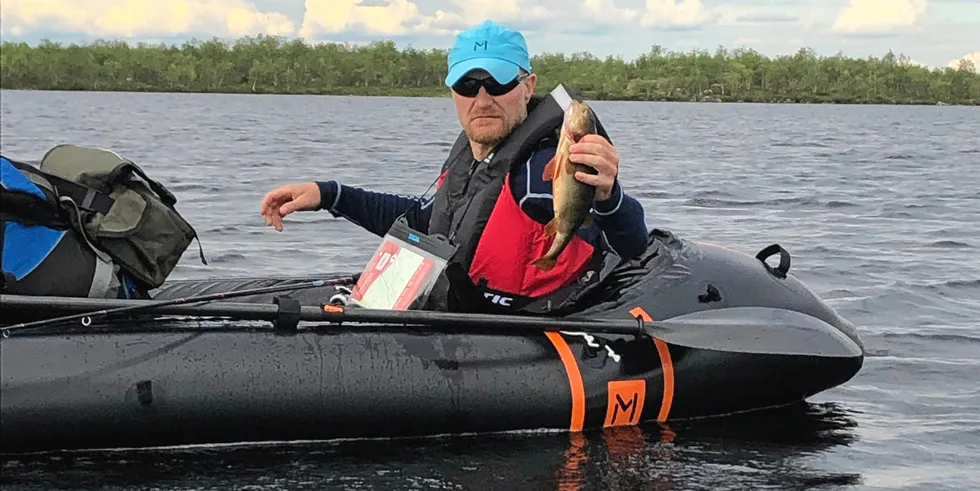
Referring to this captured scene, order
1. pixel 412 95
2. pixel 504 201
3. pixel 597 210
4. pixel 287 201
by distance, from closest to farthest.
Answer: pixel 597 210
pixel 504 201
pixel 287 201
pixel 412 95

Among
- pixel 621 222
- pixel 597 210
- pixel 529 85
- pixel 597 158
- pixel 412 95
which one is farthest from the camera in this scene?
pixel 412 95

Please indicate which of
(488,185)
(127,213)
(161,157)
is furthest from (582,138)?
(161,157)

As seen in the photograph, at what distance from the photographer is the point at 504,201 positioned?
5.56m

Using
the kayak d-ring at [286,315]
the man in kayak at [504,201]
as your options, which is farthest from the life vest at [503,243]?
the kayak d-ring at [286,315]

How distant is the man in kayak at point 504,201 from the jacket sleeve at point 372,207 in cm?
42

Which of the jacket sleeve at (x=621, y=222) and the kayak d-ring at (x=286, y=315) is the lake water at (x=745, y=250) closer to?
the kayak d-ring at (x=286, y=315)

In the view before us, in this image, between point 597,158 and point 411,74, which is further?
point 411,74

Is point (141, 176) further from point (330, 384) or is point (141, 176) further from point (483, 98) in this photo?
point (483, 98)

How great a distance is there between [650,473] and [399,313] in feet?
4.33

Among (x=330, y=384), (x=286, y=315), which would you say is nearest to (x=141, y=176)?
(x=286, y=315)

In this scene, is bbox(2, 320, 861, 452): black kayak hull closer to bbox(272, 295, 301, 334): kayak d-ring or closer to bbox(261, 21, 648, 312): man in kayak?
bbox(272, 295, 301, 334): kayak d-ring

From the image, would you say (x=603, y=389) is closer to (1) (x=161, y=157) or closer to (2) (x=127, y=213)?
(2) (x=127, y=213)

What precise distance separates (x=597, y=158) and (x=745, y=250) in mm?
8191

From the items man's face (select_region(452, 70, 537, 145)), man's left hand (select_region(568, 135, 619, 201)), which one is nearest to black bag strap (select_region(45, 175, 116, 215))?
man's face (select_region(452, 70, 537, 145))
